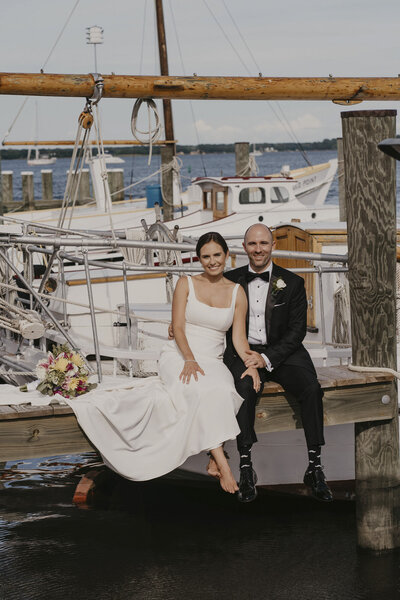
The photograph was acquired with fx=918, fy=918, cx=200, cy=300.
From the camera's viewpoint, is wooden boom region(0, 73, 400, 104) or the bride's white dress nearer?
the bride's white dress

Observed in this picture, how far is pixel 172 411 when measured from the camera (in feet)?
21.3

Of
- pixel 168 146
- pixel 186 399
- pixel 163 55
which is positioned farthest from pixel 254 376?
pixel 163 55

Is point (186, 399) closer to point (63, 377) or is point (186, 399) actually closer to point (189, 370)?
point (189, 370)

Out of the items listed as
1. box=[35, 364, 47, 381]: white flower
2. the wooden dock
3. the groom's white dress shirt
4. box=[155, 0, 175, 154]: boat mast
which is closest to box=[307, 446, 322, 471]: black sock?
the wooden dock

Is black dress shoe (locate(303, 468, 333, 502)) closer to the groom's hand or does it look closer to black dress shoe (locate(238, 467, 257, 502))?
black dress shoe (locate(238, 467, 257, 502))

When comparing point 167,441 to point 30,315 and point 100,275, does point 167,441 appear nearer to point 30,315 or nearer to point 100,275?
point 30,315

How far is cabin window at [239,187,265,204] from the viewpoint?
20000 mm

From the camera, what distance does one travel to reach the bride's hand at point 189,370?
643cm

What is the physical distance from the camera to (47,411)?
646 cm

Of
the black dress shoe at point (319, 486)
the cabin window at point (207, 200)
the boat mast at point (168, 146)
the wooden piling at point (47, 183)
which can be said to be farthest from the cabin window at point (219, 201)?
the wooden piling at point (47, 183)

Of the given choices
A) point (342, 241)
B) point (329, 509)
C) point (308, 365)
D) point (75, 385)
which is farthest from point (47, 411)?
point (342, 241)

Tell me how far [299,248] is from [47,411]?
5.28 m

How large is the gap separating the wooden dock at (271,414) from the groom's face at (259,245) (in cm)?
90

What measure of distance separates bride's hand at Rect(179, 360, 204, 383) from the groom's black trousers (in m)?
0.28
